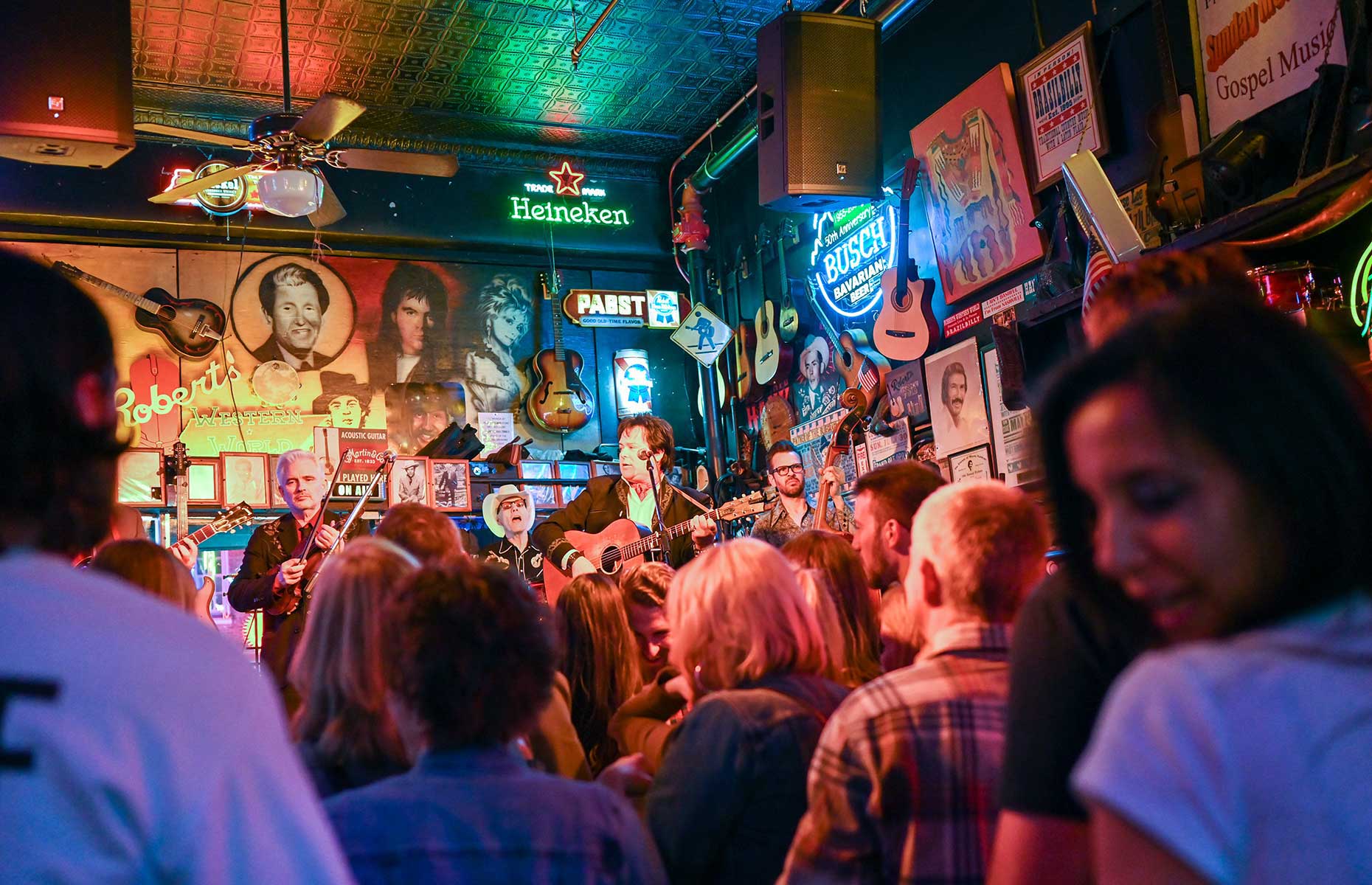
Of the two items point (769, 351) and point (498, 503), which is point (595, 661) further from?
point (769, 351)

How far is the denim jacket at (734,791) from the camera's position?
1.98 metres

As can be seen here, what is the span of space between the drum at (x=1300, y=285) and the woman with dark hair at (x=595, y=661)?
282 cm

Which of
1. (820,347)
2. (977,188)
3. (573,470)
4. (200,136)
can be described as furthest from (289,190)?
(977,188)

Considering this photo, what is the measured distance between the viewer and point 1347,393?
2.48ft

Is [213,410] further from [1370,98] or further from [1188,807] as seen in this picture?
[1188,807]

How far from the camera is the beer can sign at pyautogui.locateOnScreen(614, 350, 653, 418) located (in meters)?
10.1

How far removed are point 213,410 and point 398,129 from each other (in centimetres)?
285

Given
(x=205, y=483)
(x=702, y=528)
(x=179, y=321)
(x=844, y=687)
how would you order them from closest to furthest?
(x=844, y=687) < (x=702, y=528) < (x=205, y=483) < (x=179, y=321)

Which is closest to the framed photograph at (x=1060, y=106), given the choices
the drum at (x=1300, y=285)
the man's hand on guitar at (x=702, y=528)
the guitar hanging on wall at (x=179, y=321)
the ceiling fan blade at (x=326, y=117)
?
the drum at (x=1300, y=285)

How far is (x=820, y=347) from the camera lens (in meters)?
8.67

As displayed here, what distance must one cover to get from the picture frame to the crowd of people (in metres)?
5.52

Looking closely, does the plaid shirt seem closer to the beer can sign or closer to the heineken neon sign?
the beer can sign

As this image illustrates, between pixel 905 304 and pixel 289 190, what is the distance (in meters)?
3.93

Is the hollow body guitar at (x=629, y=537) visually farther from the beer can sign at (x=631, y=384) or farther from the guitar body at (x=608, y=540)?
the beer can sign at (x=631, y=384)
